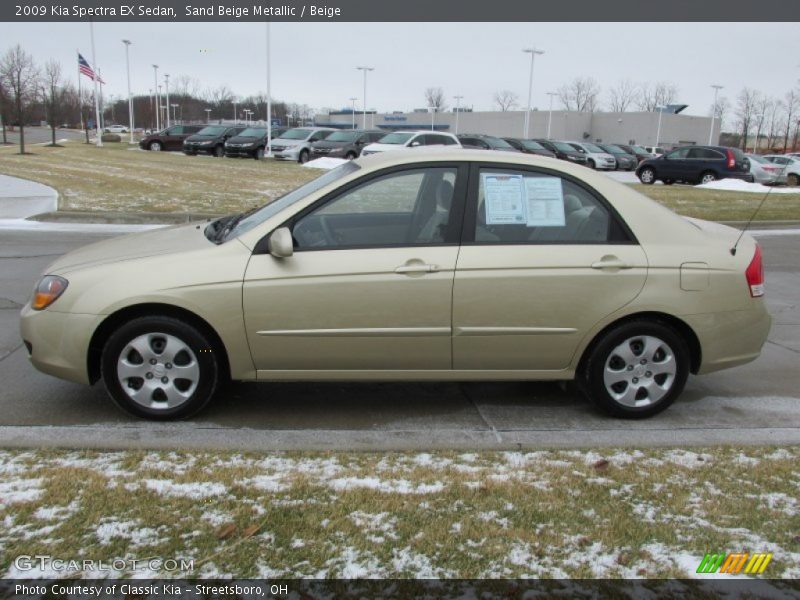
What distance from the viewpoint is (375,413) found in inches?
171

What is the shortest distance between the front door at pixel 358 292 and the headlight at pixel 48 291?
109 centimetres

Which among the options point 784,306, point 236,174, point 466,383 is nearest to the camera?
point 466,383

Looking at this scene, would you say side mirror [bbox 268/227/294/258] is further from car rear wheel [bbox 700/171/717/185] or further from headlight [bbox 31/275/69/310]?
car rear wheel [bbox 700/171/717/185]

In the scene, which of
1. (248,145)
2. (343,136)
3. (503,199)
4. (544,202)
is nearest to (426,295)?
(503,199)

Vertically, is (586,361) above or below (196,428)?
above

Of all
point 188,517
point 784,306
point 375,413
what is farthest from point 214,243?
point 784,306

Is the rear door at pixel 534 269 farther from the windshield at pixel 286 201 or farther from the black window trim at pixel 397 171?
the windshield at pixel 286 201

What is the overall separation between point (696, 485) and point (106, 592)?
2.64 meters

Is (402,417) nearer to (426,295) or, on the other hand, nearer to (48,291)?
(426,295)

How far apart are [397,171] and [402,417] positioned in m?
1.52

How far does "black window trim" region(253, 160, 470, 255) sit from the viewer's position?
4.01m

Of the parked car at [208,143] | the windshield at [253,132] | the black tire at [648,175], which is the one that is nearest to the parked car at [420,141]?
the black tire at [648,175]

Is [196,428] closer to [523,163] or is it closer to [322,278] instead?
[322,278]

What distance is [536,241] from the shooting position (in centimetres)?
411
